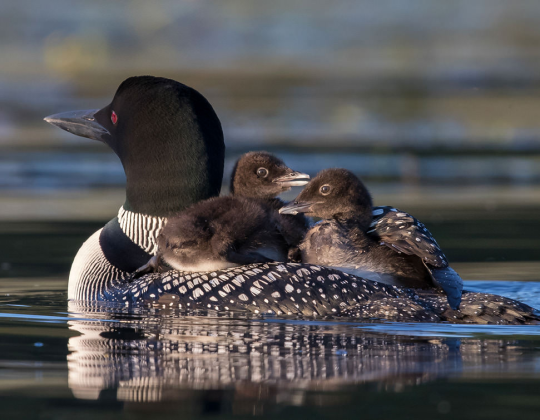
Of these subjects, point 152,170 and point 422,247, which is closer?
point 422,247

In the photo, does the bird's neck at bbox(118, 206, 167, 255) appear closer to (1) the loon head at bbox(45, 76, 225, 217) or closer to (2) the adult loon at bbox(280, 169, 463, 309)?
(1) the loon head at bbox(45, 76, 225, 217)

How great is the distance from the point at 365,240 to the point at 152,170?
1168 mm

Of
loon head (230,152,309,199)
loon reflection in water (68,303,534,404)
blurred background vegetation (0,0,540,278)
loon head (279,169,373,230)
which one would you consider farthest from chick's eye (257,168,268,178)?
blurred background vegetation (0,0,540,278)

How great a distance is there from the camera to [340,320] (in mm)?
4832

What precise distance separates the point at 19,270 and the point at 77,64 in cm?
1652

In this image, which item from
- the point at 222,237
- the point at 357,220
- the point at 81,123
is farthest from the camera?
the point at 81,123

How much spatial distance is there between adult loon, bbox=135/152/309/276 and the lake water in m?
0.32

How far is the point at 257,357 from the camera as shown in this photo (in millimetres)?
4062

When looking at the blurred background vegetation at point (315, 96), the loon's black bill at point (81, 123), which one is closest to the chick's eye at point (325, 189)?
the loon's black bill at point (81, 123)

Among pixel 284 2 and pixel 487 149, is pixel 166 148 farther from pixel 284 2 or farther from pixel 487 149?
pixel 284 2

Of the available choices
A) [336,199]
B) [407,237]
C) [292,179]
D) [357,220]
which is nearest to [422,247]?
[407,237]

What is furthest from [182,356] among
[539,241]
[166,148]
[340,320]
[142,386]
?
[539,241]

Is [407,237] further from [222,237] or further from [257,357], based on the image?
[257,357]

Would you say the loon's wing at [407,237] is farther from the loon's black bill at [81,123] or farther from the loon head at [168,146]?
the loon's black bill at [81,123]
